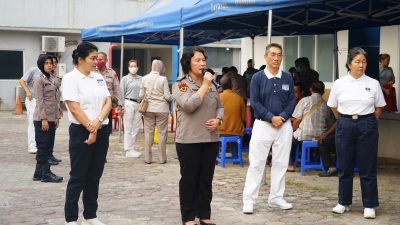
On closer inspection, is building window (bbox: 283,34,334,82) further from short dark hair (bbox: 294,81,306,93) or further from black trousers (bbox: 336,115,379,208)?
black trousers (bbox: 336,115,379,208)

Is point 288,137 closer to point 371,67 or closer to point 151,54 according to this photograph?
point 371,67

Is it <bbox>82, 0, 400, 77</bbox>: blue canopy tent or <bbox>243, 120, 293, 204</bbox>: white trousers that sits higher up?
<bbox>82, 0, 400, 77</bbox>: blue canopy tent

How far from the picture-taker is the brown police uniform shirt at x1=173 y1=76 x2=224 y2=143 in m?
5.47

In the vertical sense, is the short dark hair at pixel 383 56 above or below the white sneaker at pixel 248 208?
above

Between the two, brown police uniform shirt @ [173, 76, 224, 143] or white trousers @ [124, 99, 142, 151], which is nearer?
brown police uniform shirt @ [173, 76, 224, 143]

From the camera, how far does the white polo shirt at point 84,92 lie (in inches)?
217

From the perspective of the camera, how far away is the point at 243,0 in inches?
295

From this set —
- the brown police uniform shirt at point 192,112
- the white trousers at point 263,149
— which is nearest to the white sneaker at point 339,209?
the white trousers at point 263,149

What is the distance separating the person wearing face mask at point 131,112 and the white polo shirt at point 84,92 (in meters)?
5.12

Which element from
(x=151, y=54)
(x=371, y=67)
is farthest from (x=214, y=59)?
(x=371, y=67)

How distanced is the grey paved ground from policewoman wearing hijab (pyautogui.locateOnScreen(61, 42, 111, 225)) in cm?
57

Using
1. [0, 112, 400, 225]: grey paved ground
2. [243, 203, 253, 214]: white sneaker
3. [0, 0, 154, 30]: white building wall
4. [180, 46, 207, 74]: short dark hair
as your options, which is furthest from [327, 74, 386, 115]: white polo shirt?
[0, 0, 154, 30]: white building wall

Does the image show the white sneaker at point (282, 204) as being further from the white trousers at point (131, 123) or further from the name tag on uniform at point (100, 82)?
the white trousers at point (131, 123)

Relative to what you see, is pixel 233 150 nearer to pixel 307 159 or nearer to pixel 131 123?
pixel 307 159
